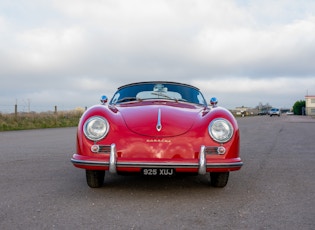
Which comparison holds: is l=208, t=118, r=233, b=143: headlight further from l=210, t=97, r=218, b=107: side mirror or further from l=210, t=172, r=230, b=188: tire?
l=210, t=97, r=218, b=107: side mirror

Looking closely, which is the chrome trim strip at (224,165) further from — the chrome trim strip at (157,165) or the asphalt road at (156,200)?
the asphalt road at (156,200)

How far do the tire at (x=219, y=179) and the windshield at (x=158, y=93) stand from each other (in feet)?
4.61

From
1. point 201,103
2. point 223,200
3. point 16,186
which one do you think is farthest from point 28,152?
point 223,200

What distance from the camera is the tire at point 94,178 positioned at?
4238 mm

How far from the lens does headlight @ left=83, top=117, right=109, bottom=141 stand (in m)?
4.02

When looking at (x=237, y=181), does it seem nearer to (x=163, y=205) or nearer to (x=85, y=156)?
(x=163, y=205)

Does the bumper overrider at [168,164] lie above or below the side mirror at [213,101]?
below

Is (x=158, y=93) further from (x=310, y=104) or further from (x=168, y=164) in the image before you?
(x=310, y=104)

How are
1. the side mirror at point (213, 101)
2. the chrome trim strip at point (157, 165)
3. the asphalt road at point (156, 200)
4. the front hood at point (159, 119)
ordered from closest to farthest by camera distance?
the asphalt road at point (156, 200), the chrome trim strip at point (157, 165), the front hood at point (159, 119), the side mirror at point (213, 101)

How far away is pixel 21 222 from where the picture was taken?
9.93ft

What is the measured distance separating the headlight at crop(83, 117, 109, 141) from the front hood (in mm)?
245

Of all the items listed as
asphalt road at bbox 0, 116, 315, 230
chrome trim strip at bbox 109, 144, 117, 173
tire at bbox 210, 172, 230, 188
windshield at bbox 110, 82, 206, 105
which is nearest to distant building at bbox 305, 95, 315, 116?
asphalt road at bbox 0, 116, 315, 230

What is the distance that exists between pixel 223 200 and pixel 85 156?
4.98ft

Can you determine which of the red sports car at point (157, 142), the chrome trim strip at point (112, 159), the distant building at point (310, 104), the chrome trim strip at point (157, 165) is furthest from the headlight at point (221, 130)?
the distant building at point (310, 104)
